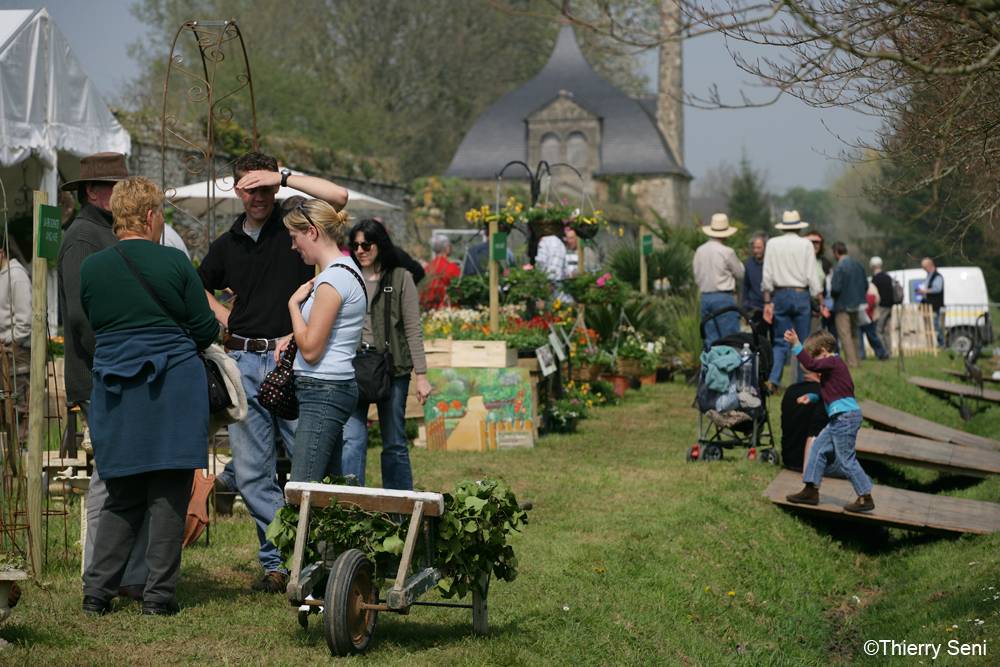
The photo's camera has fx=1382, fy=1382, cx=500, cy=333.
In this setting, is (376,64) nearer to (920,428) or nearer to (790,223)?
(790,223)

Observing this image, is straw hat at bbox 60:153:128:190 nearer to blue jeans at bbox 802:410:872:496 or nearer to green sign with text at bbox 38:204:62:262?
green sign with text at bbox 38:204:62:262

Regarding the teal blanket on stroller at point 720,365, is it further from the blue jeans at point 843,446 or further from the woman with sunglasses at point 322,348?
the woman with sunglasses at point 322,348

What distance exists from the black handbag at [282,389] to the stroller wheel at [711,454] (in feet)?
19.2

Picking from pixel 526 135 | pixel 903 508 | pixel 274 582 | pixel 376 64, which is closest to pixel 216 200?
pixel 903 508

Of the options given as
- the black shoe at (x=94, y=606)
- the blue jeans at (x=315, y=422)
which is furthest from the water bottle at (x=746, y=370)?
the black shoe at (x=94, y=606)

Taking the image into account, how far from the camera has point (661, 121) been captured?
6612 cm

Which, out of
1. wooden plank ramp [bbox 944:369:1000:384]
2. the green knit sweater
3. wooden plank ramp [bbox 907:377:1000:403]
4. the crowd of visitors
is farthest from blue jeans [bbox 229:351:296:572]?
wooden plank ramp [bbox 944:369:1000:384]

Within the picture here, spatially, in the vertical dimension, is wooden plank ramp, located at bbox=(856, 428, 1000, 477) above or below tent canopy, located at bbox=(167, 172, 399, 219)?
below

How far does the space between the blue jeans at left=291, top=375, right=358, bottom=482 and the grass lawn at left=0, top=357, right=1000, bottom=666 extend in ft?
2.15

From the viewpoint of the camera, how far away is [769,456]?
36.5 feet

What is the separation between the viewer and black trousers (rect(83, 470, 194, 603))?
5.58 m

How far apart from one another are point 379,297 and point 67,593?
2435 mm

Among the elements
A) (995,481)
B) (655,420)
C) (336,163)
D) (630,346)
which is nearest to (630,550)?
(995,481)

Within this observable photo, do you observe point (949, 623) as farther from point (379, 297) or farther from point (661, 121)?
point (661, 121)
